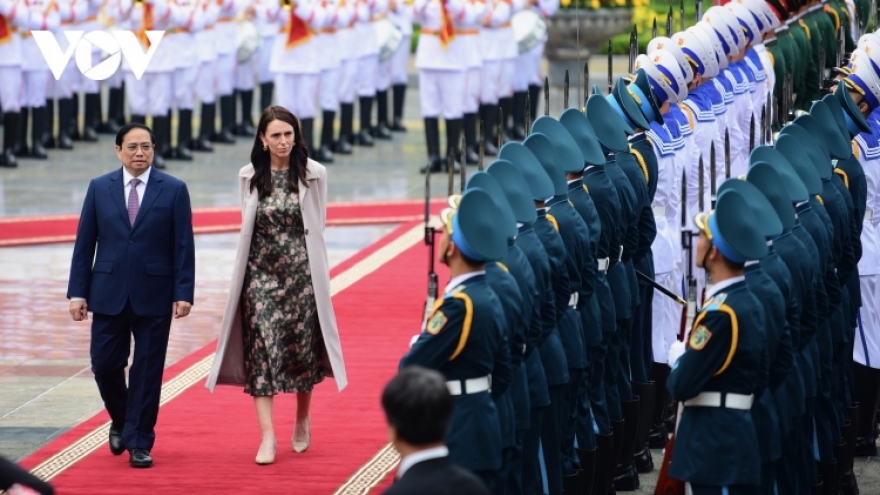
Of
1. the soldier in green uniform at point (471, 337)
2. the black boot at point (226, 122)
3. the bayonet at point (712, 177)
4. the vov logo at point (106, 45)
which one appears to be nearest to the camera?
the soldier in green uniform at point (471, 337)

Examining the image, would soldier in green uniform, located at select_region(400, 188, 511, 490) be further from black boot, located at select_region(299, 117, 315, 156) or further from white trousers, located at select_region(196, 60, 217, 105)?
white trousers, located at select_region(196, 60, 217, 105)

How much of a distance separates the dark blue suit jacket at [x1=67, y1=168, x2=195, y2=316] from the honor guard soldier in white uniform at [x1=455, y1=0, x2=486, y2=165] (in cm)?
930

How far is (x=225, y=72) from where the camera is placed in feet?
62.8

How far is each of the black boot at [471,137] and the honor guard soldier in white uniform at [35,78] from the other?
3963 millimetres

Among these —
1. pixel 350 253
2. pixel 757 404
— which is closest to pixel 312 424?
pixel 757 404

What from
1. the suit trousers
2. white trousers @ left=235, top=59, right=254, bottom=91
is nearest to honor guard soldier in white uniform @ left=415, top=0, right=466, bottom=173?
white trousers @ left=235, top=59, right=254, bottom=91

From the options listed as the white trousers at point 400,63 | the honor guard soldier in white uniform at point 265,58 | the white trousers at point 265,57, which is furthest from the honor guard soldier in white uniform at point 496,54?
the white trousers at point 265,57

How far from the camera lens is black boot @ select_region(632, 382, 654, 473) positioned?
7809 mm

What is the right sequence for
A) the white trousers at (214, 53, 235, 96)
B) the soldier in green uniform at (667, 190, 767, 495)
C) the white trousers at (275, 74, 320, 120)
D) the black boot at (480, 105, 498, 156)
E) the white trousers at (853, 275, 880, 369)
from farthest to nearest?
1. the white trousers at (214, 53, 235, 96)
2. the black boot at (480, 105, 498, 156)
3. the white trousers at (275, 74, 320, 120)
4. the white trousers at (853, 275, 880, 369)
5. the soldier in green uniform at (667, 190, 767, 495)

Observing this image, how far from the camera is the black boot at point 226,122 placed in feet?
64.6

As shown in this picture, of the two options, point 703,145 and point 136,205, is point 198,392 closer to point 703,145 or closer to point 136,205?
point 136,205

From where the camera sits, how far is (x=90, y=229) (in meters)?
7.80

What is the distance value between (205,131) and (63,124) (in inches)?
57.9

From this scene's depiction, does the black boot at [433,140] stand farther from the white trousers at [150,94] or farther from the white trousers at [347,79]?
the white trousers at [150,94]
